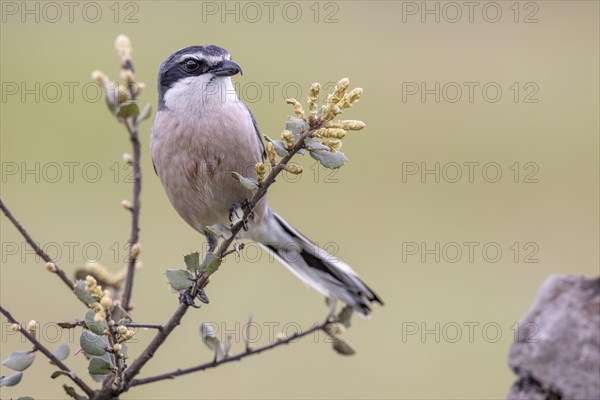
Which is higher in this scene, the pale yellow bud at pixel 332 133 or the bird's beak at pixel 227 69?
the bird's beak at pixel 227 69

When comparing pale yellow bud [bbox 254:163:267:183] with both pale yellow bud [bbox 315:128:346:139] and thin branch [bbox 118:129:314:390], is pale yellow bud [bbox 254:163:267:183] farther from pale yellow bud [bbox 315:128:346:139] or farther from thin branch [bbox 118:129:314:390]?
pale yellow bud [bbox 315:128:346:139]

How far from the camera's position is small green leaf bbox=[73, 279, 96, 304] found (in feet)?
9.20

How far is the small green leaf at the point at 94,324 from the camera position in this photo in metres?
2.79

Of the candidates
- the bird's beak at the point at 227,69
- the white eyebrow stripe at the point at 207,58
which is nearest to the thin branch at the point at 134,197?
the bird's beak at the point at 227,69

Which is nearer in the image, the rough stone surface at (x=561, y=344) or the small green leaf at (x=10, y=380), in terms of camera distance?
the rough stone surface at (x=561, y=344)

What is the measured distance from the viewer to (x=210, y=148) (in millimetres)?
4730

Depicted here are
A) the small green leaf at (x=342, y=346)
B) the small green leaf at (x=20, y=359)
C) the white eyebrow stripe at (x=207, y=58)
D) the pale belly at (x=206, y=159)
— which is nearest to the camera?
the small green leaf at (x=20, y=359)

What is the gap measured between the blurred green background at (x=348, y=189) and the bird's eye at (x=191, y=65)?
1165 millimetres

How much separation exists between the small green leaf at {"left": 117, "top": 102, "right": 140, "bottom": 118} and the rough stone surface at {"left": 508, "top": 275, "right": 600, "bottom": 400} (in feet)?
4.47

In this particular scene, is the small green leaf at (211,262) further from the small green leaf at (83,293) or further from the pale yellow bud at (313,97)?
the pale yellow bud at (313,97)

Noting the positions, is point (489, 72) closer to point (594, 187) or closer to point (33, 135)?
point (594, 187)

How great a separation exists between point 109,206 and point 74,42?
5.58 meters

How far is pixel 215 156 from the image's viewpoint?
15.5 feet

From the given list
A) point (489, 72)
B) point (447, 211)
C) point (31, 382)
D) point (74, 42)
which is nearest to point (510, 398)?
point (31, 382)
